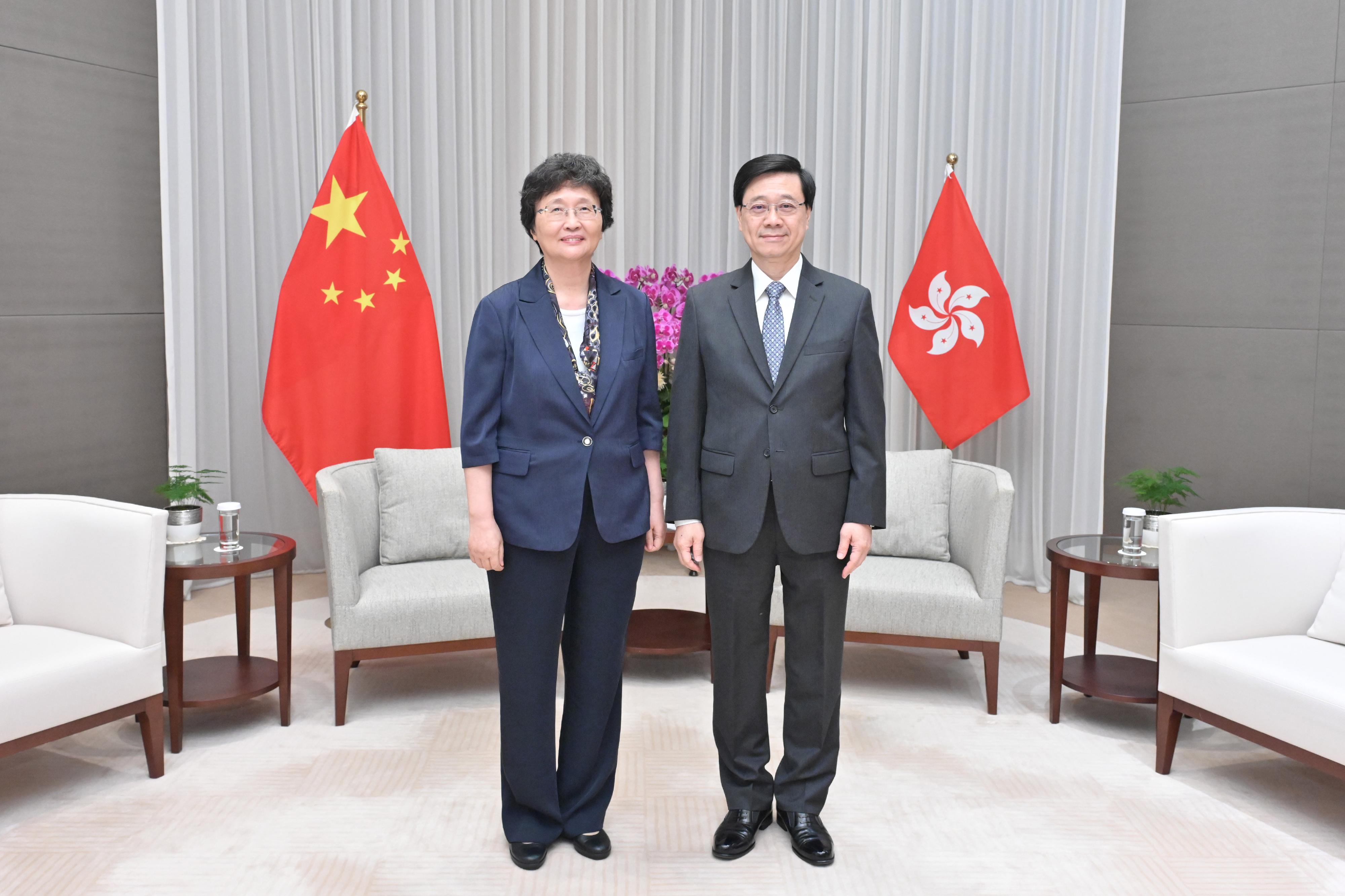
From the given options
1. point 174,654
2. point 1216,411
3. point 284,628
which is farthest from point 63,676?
point 1216,411

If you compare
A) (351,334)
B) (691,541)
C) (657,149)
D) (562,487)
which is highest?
(657,149)

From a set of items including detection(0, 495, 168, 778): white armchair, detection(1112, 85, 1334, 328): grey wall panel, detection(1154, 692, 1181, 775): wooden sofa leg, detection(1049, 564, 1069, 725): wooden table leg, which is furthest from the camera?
detection(1112, 85, 1334, 328): grey wall panel

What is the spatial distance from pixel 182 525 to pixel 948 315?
339 centimetres

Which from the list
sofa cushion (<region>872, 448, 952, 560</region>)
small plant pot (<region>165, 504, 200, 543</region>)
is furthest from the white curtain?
small plant pot (<region>165, 504, 200, 543</region>)

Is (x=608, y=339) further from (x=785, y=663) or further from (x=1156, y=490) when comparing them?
(x=1156, y=490)

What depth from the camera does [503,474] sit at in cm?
236

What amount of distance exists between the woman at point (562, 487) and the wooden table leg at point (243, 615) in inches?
56.8

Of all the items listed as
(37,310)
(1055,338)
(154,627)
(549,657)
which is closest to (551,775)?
(549,657)

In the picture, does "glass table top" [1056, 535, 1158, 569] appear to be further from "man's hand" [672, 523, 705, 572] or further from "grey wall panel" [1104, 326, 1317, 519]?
"man's hand" [672, 523, 705, 572]

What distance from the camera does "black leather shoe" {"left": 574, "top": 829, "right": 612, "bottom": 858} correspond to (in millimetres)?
2531

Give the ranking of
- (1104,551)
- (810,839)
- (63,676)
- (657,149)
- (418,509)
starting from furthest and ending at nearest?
(657,149), (418,509), (1104,551), (63,676), (810,839)

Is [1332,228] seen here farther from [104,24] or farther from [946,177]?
[104,24]

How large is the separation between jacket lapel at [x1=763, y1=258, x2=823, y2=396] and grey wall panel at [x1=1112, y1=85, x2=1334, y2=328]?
10.4ft

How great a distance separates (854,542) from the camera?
2.42 m
